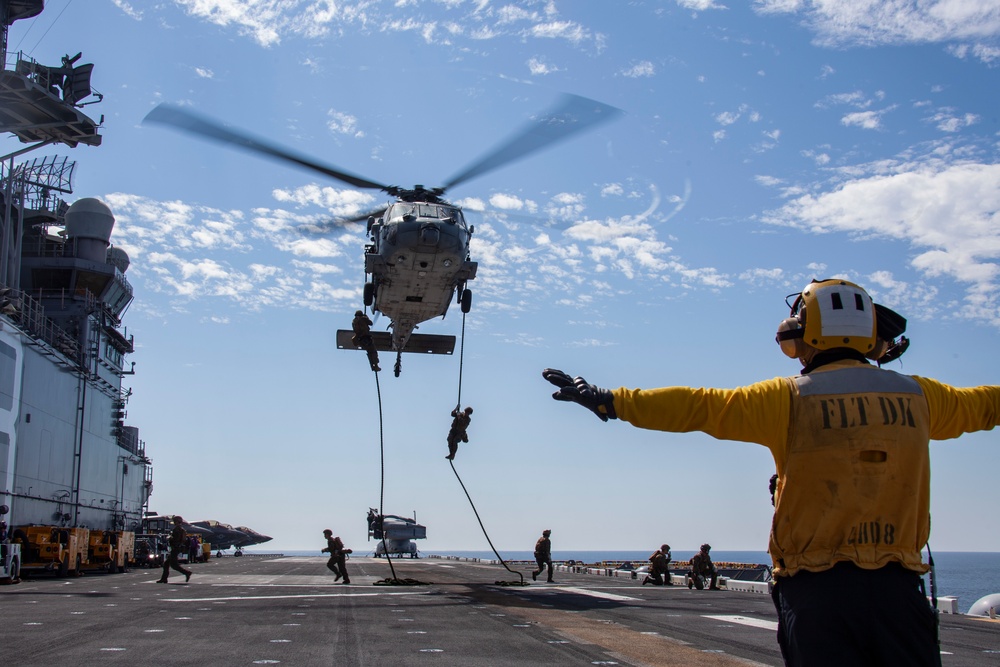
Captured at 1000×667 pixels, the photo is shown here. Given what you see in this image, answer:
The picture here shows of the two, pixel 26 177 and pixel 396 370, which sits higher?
pixel 26 177

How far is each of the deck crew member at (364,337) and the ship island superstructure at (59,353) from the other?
45.7 ft

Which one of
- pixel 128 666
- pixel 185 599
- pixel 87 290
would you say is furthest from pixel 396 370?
pixel 87 290

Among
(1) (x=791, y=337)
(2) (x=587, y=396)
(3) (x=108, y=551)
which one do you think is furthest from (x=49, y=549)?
(1) (x=791, y=337)

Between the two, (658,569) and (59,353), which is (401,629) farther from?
(59,353)

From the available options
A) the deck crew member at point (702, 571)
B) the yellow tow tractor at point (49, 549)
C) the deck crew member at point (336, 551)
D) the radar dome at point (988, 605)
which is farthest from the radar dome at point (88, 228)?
the radar dome at point (988, 605)

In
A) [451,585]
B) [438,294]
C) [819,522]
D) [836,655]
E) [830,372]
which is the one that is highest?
[438,294]

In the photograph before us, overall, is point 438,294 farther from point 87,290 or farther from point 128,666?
point 87,290

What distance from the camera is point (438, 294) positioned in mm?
21797

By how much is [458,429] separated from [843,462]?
60.2 feet

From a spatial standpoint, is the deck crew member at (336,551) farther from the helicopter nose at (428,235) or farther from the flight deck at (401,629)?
the helicopter nose at (428,235)

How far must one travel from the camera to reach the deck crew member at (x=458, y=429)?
22156 mm

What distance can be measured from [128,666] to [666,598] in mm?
14748

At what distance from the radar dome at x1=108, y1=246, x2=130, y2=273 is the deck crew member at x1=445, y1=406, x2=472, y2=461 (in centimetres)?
3779

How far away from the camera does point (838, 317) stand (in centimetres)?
444
